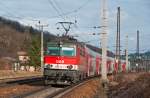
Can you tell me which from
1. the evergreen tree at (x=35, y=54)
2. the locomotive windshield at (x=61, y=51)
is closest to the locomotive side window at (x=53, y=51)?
the locomotive windshield at (x=61, y=51)

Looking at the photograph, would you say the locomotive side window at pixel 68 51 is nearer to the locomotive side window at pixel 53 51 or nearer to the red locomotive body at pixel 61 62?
the red locomotive body at pixel 61 62

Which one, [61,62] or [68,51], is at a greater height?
[68,51]

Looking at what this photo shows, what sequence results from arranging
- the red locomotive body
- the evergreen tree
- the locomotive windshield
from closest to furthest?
the red locomotive body → the locomotive windshield → the evergreen tree

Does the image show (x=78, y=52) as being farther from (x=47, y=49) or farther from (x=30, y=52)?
(x=30, y=52)

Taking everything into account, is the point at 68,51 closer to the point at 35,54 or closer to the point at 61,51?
the point at 61,51

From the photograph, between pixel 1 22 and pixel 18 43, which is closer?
pixel 1 22

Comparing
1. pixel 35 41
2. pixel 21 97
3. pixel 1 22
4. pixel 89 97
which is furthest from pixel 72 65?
pixel 1 22

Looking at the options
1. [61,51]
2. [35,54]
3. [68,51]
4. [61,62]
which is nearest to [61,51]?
[61,51]

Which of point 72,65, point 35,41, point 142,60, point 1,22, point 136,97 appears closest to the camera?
point 136,97

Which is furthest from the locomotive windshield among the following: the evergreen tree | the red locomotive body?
the evergreen tree

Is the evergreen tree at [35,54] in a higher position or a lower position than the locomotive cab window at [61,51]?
higher

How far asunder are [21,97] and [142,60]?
102 m

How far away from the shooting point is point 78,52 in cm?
3241

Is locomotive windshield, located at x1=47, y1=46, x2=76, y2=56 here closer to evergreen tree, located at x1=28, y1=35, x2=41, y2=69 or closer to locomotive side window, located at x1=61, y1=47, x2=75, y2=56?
locomotive side window, located at x1=61, y1=47, x2=75, y2=56
